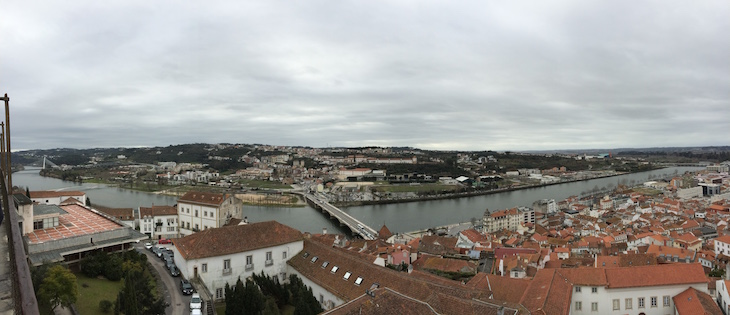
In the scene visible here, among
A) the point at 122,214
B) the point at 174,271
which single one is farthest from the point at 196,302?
the point at 122,214

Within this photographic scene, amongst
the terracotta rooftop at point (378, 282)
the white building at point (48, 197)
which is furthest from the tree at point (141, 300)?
the white building at point (48, 197)

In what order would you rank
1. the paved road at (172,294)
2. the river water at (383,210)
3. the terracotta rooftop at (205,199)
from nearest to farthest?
1. the paved road at (172,294)
2. the terracotta rooftop at (205,199)
3. the river water at (383,210)

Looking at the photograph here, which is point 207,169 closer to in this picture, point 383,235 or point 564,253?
point 383,235

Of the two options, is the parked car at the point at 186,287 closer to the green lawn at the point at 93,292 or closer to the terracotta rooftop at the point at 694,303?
the green lawn at the point at 93,292

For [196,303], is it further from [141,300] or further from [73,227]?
[73,227]

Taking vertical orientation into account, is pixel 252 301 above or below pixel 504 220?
above

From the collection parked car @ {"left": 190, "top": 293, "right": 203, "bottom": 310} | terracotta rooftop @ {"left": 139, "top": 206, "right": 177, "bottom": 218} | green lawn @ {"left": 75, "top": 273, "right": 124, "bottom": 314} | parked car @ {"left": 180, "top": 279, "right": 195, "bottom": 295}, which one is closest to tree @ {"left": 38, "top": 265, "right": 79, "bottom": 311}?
green lawn @ {"left": 75, "top": 273, "right": 124, "bottom": 314}
